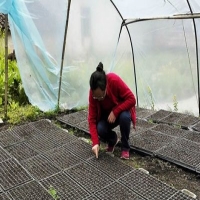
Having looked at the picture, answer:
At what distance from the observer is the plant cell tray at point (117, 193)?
7.29ft

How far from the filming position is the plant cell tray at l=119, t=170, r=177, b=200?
2.23 metres

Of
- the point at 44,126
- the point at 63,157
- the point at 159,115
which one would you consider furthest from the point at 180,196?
the point at 44,126

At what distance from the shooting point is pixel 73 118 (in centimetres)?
401

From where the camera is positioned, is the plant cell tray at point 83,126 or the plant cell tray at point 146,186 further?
the plant cell tray at point 83,126

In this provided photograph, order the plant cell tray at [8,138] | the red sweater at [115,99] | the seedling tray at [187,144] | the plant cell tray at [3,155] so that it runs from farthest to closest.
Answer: the plant cell tray at [8,138], the seedling tray at [187,144], the plant cell tray at [3,155], the red sweater at [115,99]

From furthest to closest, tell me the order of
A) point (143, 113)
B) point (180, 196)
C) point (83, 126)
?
1. point (143, 113)
2. point (83, 126)
3. point (180, 196)

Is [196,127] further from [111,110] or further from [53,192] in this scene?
[53,192]

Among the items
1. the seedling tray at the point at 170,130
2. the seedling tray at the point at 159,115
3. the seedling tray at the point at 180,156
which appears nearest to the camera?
the seedling tray at the point at 180,156

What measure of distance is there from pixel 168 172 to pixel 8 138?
→ 1.97 meters

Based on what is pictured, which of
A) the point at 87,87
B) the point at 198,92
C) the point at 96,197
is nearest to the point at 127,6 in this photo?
the point at 87,87

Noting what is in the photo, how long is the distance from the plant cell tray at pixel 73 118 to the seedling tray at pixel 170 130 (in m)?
1.07

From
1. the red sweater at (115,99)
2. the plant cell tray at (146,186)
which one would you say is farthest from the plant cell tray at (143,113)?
the plant cell tray at (146,186)

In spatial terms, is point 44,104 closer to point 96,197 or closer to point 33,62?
point 33,62

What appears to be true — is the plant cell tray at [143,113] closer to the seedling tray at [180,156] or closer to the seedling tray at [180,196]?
the seedling tray at [180,156]
